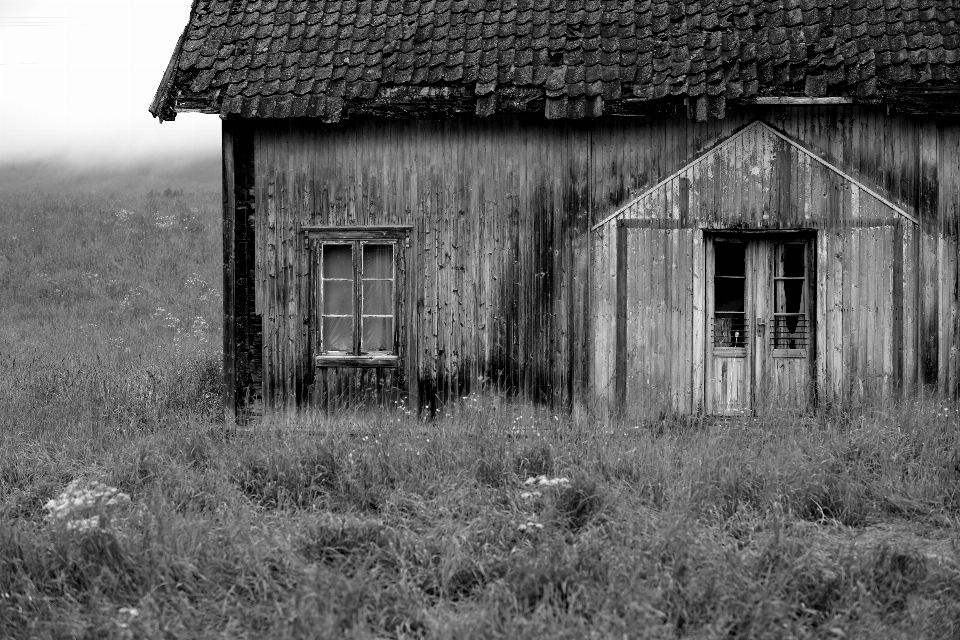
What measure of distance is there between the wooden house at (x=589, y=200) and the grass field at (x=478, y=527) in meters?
0.80

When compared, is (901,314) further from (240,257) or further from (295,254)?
(240,257)

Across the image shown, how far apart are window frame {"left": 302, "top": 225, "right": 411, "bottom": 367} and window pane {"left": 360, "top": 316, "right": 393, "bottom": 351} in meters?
0.10

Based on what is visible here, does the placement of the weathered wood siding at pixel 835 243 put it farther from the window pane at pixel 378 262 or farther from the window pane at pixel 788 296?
the window pane at pixel 378 262

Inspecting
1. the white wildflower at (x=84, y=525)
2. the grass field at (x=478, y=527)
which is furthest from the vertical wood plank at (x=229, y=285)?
the white wildflower at (x=84, y=525)

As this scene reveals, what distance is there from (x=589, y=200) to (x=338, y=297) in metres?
3.08

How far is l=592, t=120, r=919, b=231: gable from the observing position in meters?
9.95

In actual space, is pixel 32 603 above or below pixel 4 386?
below

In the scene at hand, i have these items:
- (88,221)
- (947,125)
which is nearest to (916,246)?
(947,125)

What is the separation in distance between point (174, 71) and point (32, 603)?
21.7 feet

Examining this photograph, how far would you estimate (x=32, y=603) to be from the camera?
5.31 meters

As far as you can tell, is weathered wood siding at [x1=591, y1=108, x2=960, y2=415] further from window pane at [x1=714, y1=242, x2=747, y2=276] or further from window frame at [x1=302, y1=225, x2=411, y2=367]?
window frame at [x1=302, y1=225, x2=411, y2=367]

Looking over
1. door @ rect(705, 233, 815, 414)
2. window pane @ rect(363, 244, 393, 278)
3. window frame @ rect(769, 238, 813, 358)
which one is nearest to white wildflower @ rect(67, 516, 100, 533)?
window pane @ rect(363, 244, 393, 278)

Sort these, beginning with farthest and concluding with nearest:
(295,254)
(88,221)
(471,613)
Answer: (88,221)
(295,254)
(471,613)

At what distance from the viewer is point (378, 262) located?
10.5 m
